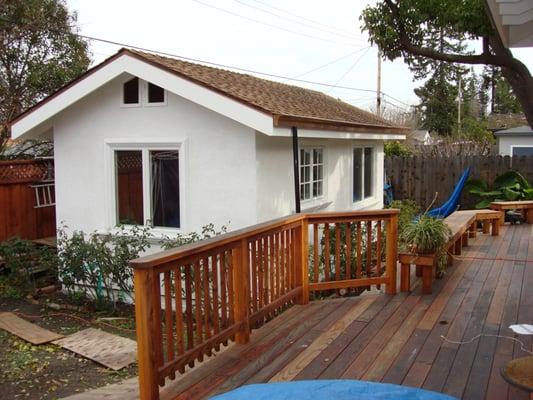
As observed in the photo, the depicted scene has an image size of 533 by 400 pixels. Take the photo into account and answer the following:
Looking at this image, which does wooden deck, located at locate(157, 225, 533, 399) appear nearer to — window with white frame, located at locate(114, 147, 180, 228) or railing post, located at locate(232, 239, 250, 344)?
railing post, located at locate(232, 239, 250, 344)

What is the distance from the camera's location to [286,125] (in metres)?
6.67

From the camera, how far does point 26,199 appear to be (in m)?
9.52

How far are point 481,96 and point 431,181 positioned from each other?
3966 centimetres

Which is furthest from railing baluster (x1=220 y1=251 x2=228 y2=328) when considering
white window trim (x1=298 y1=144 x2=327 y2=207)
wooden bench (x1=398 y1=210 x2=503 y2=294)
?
white window trim (x1=298 y1=144 x2=327 y2=207)

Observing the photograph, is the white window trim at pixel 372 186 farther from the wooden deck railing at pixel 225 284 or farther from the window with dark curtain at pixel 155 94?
the wooden deck railing at pixel 225 284

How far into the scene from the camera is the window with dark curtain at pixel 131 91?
7.72 metres

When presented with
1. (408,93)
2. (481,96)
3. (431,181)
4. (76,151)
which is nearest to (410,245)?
(76,151)

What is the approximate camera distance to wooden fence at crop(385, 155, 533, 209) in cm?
1240

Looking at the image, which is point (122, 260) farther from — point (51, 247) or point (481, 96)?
point (481, 96)

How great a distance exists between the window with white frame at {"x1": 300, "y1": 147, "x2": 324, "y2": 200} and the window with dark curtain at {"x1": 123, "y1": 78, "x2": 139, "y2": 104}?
8.31 ft

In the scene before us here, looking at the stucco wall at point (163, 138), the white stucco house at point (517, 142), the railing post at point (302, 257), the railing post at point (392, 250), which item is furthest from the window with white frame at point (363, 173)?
the white stucco house at point (517, 142)

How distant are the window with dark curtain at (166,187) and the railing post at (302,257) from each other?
310 centimetres

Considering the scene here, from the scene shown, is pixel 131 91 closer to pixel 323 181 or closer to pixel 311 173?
pixel 311 173

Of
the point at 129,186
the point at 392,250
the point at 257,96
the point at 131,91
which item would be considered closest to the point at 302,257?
the point at 392,250
